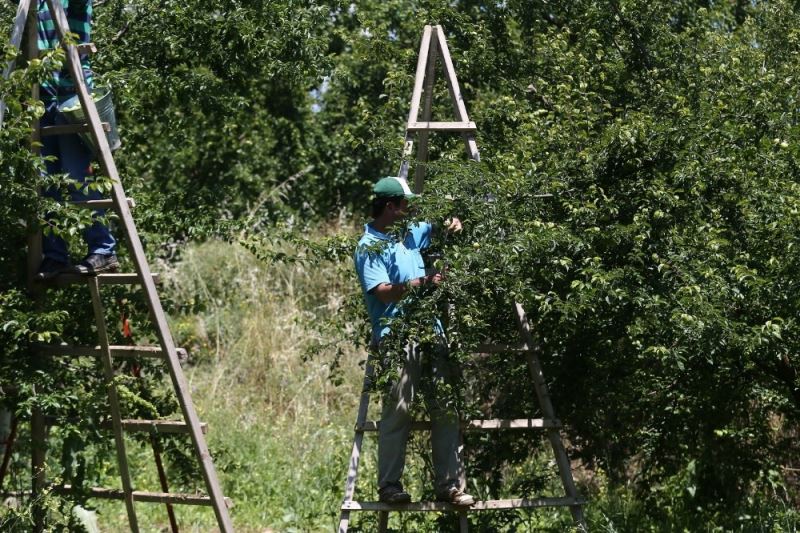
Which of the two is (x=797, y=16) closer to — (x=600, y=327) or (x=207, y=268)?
(x=600, y=327)

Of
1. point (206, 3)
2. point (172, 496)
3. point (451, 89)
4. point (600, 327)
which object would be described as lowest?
point (172, 496)

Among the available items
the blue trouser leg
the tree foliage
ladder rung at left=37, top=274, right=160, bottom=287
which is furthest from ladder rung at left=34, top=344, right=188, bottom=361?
the blue trouser leg

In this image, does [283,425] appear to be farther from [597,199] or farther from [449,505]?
[597,199]

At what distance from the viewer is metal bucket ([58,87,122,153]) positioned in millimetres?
5113

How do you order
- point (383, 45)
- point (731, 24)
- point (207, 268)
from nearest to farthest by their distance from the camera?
1. point (383, 45)
2. point (731, 24)
3. point (207, 268)

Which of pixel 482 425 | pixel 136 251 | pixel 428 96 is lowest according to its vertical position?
pixel 482 425

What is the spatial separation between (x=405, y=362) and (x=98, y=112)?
6.18 ft

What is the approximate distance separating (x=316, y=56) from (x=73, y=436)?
2.72 meters

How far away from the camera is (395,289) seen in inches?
202

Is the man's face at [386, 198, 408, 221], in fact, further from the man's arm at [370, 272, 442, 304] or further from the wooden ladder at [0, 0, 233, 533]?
the wooden ladder at [0, 0, 233, 533]

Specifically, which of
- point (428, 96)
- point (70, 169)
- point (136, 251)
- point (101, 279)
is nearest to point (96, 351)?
point (101, 279)

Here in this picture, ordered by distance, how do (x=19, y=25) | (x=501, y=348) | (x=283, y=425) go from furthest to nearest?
(x=283, y=425) < (x=501, y=348) < (x=19, y=25)

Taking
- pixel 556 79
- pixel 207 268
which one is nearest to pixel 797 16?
pixel 556 79

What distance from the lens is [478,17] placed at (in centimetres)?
802
